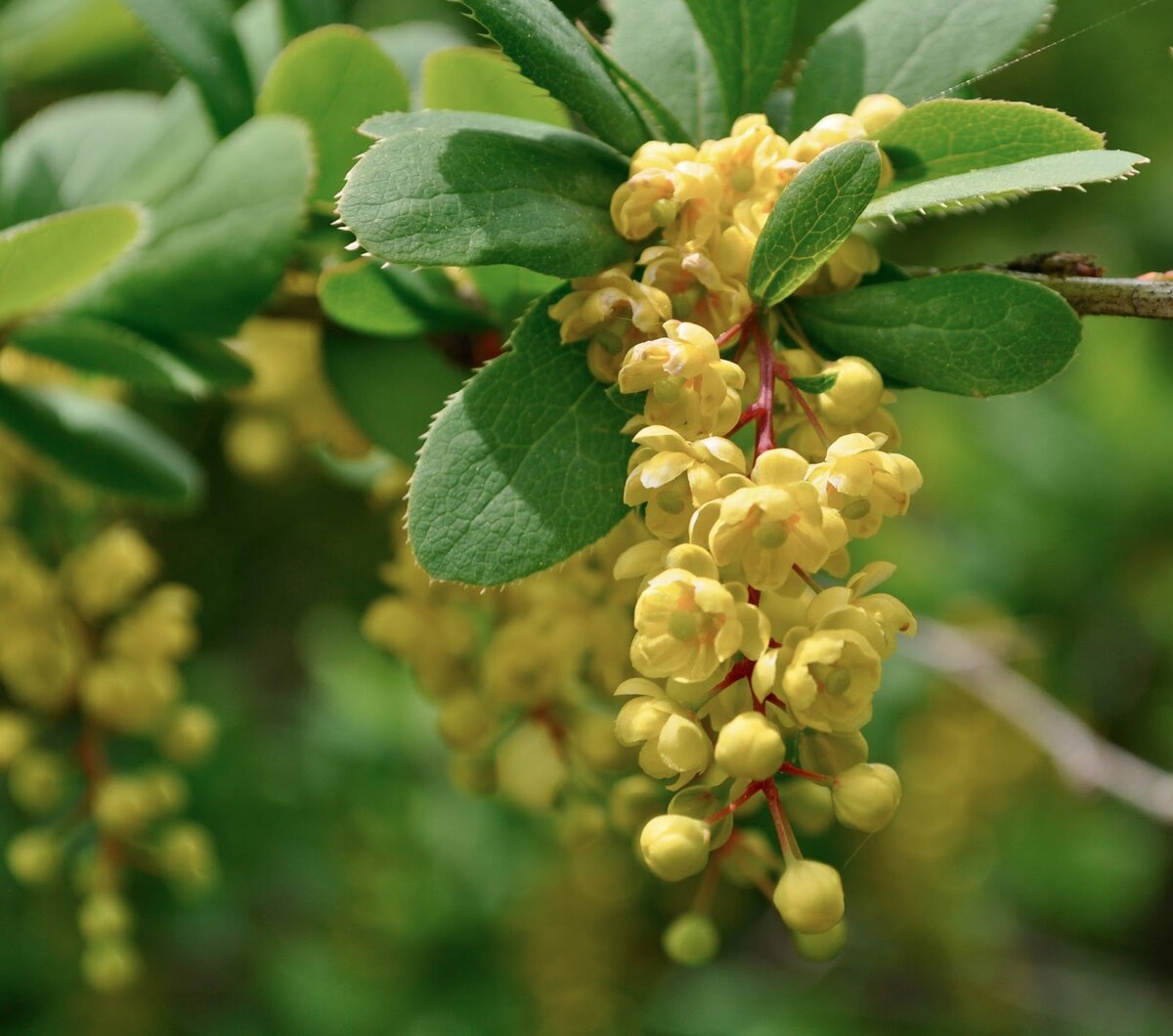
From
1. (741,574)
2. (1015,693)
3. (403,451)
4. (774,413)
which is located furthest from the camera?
(1015,693)

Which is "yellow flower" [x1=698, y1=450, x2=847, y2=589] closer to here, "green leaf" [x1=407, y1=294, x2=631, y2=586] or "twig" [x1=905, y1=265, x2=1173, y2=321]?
"green leaf" [x1=407, y1=294, x2=631, y2=586]

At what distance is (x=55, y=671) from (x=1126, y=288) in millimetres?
1361

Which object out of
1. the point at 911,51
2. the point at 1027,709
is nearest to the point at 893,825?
the point at 1027,709

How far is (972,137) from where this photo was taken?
830 millimetres

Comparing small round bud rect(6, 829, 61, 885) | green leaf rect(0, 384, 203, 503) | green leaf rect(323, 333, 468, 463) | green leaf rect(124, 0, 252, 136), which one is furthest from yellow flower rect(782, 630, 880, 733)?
small round bud rect(6, 829, 61, 885)

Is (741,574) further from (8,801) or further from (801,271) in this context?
(8,801)

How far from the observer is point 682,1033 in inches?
97.4

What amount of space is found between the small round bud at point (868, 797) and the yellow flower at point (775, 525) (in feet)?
0.45

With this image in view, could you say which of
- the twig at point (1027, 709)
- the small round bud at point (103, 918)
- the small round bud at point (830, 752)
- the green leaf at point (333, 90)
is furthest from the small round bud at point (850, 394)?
the small round bud at point (103, 918)

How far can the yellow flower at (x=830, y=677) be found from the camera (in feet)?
2.26

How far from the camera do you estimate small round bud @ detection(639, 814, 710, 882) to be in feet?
2.42

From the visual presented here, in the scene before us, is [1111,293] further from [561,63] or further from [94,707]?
[94,707]

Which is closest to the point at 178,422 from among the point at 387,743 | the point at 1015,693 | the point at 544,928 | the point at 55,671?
the point at 387,743

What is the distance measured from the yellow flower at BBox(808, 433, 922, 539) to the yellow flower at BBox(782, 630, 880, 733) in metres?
0.09
